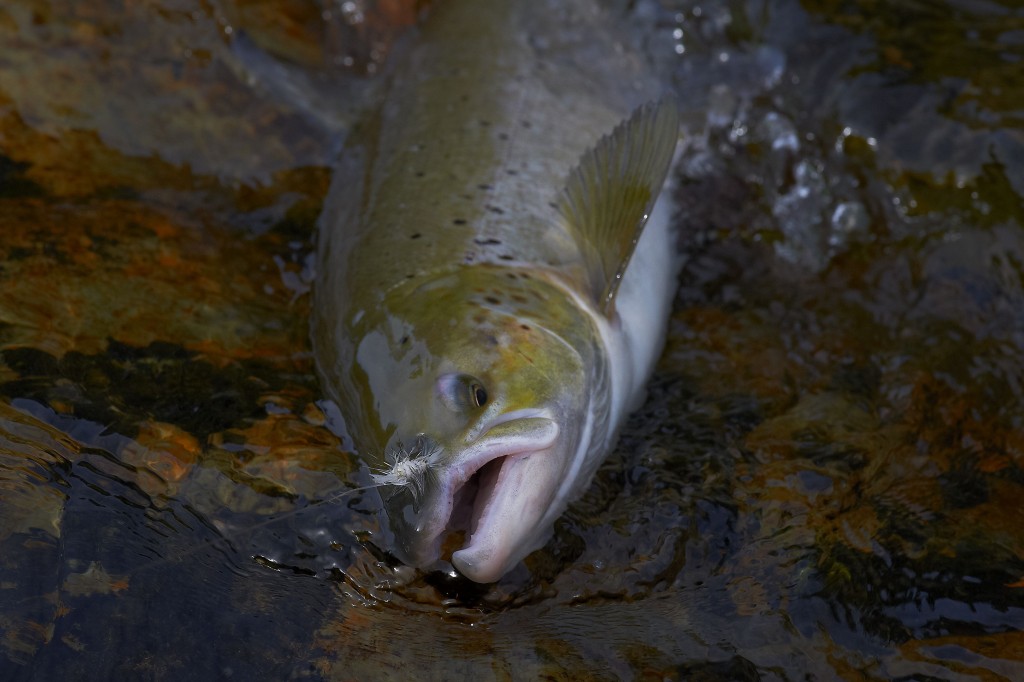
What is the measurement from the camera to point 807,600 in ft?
9.16

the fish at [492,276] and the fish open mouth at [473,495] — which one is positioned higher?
the fish at [492,276]

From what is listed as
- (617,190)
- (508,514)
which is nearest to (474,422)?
(508,514)

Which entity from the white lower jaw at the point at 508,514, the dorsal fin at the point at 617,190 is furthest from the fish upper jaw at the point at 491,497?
the dorsal fin at the point at 617,190

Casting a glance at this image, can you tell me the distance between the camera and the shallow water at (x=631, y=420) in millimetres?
2641

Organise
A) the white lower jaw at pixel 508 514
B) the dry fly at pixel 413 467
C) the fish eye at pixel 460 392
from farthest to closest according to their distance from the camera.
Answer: the fish eye at pixel 460 392, the dry fly at pixel 413 467, the white lower jaw at pixel 508 514

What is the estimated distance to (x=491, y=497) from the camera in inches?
104

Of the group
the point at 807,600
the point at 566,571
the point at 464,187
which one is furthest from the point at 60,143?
the point at 807,600

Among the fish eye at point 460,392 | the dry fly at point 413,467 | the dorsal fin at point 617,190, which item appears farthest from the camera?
the dorsal fin at point 617,190

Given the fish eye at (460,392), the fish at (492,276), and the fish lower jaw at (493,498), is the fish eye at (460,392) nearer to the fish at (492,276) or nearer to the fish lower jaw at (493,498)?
the fish at (492,276)

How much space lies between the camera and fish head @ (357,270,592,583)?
104 inches

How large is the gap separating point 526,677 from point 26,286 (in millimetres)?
2277

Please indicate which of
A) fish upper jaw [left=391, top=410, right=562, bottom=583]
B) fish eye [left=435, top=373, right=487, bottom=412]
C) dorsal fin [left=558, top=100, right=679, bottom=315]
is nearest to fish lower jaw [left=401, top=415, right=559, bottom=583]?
fish upper jaw [left=391, top=410, right=562, bottom=583]

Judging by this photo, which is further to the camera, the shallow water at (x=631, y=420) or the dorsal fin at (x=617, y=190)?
the dorsal fin at (x=617, y=190)

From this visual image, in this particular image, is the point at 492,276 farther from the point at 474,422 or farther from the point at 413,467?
Answer: the point at 413,467
